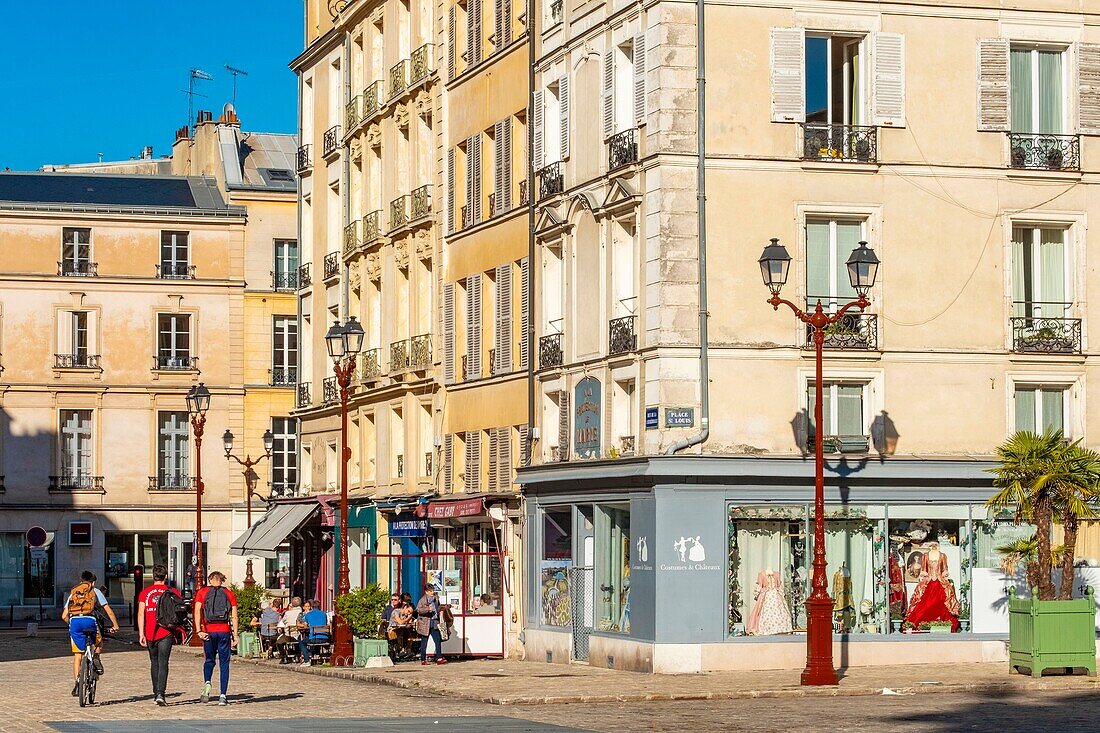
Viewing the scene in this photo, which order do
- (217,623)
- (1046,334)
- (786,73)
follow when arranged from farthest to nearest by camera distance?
1. (1046,334)
2. (786,73)
3. (217,623)

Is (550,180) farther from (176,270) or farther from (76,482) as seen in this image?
(76,482)

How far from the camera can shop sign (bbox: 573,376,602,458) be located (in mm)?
33812

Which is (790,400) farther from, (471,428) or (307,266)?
(307,266)

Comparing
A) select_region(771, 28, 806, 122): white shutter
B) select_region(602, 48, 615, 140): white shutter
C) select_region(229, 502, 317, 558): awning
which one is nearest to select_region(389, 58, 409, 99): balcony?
select_region(229, 502, 317, 558): awning

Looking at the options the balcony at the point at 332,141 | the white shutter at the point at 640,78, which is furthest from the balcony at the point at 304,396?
the white shutter at the point at 640,78

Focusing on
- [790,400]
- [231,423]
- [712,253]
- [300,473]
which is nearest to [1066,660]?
[790,400]

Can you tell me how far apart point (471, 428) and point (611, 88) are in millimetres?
9372

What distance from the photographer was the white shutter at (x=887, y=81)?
32.1 meters

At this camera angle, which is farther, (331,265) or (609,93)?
(331,265)

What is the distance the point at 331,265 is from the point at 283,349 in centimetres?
1766

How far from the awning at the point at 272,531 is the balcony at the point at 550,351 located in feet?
43.9

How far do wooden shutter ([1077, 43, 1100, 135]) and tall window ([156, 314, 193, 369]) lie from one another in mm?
38923

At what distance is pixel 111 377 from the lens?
213 feet

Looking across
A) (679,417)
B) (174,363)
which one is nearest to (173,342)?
(174,363)
